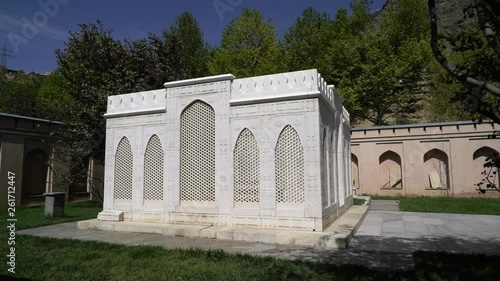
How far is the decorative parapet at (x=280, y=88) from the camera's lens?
805 cm

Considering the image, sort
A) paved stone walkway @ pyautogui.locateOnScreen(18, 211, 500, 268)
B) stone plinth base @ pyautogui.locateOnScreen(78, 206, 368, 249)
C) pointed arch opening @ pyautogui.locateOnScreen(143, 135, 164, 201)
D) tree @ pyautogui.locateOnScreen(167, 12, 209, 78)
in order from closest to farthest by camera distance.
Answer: paved stone walkway @ pyautogui.locateOnScreen(18, 211, 500, 268) < stone plinth base @ pyautogui.locateOnScreen(78, 206, 368, 249) < pointed arch opening @ pyautogui.locateOnScreen(143, 135, 164, 201) < tree @ pyautogui.locateOnScreen(167, 12, 209, 78)

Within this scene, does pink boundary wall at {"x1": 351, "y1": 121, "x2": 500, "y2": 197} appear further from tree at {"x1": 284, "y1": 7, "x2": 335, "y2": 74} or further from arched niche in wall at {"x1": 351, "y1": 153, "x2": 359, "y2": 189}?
tree at {"x1": 284, "y1": 7, "x2": 335, "y2": 74}

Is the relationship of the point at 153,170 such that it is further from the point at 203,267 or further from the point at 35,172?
the point at 35,172

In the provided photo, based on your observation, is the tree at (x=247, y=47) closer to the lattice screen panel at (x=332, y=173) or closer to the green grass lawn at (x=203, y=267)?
the lattice screen panel at (x=332, y=173)

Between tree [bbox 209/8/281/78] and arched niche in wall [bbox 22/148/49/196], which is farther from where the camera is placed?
→ tree [bbox 209/8/281/78]

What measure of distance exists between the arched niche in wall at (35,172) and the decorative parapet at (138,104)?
772 cm

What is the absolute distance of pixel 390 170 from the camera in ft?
68.8

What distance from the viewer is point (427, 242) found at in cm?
742

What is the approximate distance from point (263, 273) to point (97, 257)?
3253mm

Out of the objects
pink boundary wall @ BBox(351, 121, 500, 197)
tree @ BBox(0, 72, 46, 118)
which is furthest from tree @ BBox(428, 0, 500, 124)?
tree @ BBox(0, 72, 46, 118)

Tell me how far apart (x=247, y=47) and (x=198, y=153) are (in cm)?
1975

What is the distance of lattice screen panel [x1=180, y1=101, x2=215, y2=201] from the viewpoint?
9.02 metres

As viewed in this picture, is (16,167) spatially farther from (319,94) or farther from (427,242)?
Answer: (427,242)

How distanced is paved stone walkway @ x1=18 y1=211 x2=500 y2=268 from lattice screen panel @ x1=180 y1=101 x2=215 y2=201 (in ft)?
4.67
